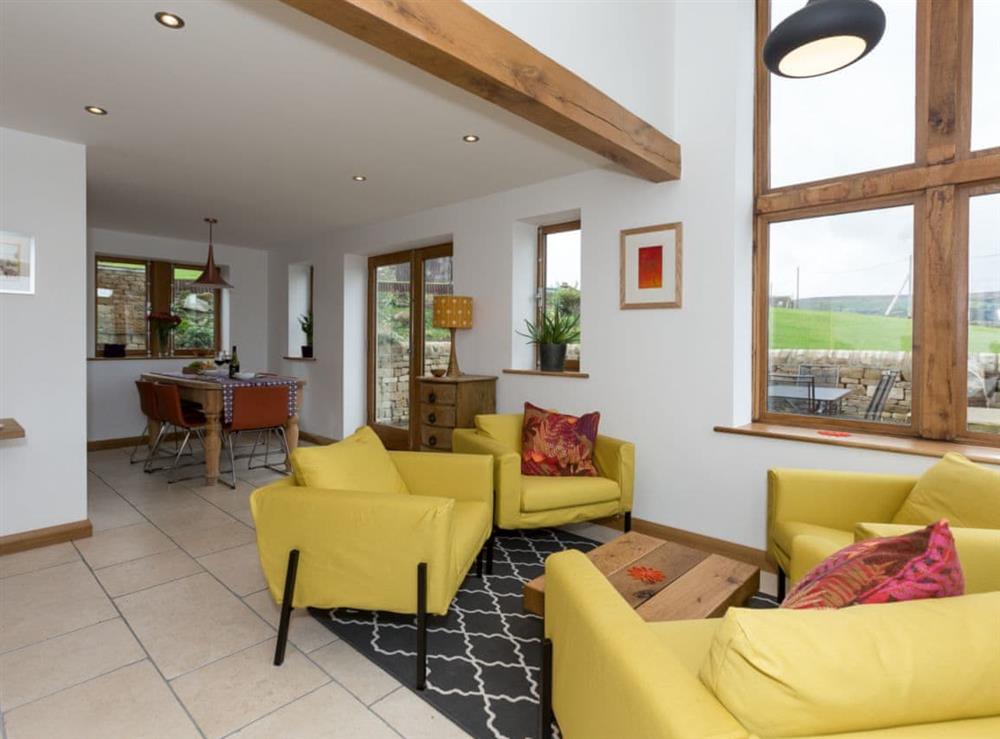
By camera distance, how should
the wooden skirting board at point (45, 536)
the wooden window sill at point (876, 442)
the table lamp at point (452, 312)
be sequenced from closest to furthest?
the wooden window sill at point (876, 442) < the wooden skirting board at point (45, 536) < the table lamp at point (452, 312)

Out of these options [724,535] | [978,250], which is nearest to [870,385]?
[978,250]

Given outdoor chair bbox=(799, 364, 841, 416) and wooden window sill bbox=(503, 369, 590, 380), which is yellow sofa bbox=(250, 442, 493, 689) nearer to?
wooden window sill bbox=(503, 369, 590, 380)

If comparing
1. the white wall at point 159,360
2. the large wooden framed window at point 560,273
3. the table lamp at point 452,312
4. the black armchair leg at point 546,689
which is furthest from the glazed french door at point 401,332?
the black armchair leg at point 546,689

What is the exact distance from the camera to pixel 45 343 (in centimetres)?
321

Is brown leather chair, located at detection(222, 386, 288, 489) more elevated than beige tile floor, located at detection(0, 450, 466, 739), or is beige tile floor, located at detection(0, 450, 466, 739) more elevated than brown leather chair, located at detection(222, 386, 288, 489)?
brown leather chair, located at detection(222, 386, 288, 489)

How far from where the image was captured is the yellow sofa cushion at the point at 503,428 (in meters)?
3.50

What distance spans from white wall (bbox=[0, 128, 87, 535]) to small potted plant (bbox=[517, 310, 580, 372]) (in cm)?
293

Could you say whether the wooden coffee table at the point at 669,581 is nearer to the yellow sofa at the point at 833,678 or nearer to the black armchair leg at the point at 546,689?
the black armchair leg at the point at 546,689

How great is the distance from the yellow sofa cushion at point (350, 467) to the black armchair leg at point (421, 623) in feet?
1.65

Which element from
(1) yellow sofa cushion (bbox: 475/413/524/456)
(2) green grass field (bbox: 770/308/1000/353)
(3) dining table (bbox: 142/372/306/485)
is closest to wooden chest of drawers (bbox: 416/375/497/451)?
(1) yellow sofa cushion (bbox: 475/413/524/456)

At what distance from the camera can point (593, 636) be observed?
1.12 metres

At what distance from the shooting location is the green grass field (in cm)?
260

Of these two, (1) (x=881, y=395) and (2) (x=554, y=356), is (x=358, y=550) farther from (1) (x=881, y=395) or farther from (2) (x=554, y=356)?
(1) (x=881, y=395)

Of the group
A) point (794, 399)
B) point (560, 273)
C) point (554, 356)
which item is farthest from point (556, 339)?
point (794, 399)
